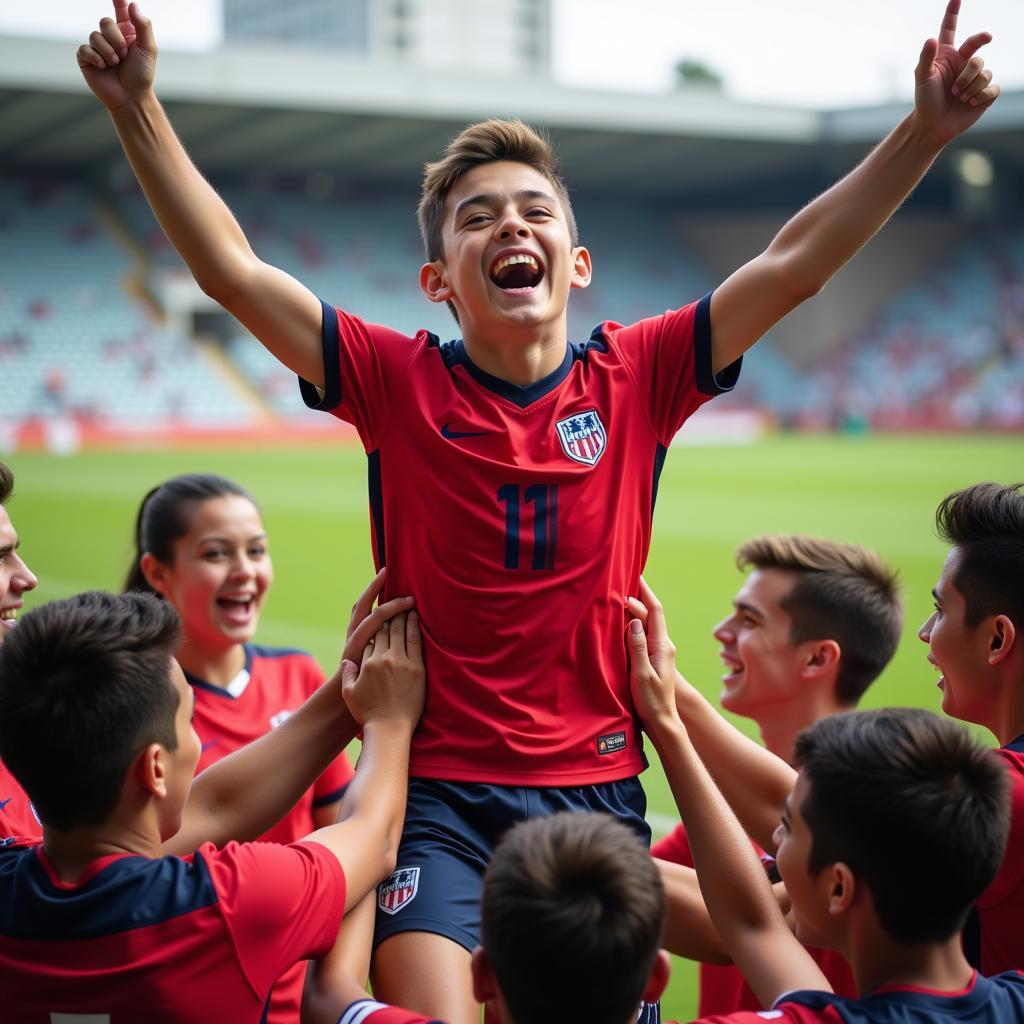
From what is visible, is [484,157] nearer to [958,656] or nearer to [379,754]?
[379,754]

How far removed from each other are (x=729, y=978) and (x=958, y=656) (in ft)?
3.35

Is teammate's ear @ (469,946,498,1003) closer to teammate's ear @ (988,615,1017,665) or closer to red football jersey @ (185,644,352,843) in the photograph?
teammate's ear @ (988,615,1017,665)

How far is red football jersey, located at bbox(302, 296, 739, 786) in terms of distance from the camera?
2711mm

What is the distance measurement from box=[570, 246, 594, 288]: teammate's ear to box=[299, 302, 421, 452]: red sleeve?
51 cm

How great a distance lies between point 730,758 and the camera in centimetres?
278

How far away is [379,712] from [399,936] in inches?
17.5

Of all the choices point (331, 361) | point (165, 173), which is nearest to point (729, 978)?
point (331, 361)

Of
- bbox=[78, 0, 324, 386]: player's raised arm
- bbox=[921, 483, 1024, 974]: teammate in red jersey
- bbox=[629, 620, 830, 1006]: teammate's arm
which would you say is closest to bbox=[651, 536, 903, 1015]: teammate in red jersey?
bbox=[921, 483, 1024, 974]: teammate in red jersey

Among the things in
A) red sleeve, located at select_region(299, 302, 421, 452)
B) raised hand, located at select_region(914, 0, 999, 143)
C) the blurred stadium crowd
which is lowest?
red sleeve, located at select_region(299, 302, 421, 452)

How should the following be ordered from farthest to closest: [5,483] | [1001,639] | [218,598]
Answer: [218,598]
[5,483]
[1001,639]

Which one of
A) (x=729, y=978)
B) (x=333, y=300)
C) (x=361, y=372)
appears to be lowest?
(x=729, y=978)

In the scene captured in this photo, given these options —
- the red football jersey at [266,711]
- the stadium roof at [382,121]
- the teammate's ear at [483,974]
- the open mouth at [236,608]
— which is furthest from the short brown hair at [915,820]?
the stadium roof at [382,121]

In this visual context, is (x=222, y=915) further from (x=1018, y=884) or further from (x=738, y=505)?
(x=738, y=505)

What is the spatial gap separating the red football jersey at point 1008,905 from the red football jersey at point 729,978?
0.29 meters
